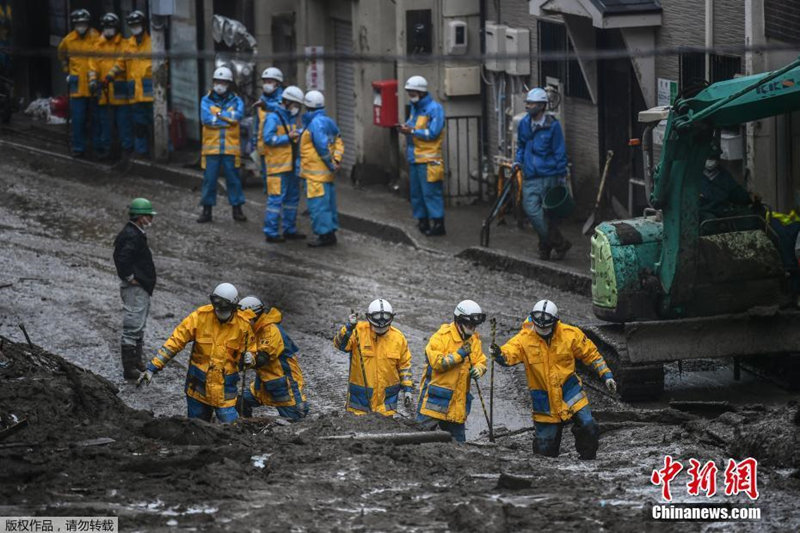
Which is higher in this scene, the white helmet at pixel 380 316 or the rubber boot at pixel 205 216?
the rubber boot at pixel 205 216

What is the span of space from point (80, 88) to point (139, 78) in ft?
3.75

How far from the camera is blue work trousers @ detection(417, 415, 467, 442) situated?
13414mm

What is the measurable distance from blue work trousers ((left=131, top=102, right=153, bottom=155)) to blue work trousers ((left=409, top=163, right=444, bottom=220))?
6.37 metres

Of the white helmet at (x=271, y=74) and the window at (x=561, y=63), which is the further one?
the white helmet at (x=271, y=74)

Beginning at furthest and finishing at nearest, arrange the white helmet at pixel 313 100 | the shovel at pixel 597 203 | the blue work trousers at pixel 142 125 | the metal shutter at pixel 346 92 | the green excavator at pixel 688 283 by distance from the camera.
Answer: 1. the blue work trousers at pixel 142 125
2. the metal shutter at pixel 346 92
3. the white helmet at pixel 313 100
4. the shovel at pixel 597 203
5. the green excavator at pixel 688 283

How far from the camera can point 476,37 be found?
23125 millimetres

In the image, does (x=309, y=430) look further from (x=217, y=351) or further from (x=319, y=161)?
(x=319, y=161)

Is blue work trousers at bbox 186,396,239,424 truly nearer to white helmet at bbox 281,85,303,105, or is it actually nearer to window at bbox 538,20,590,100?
white helmet at bbox 281,85,303,105

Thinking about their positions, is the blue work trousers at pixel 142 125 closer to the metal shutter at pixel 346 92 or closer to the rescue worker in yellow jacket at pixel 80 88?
the rescue worker in yellow jacket at pixel 80 88

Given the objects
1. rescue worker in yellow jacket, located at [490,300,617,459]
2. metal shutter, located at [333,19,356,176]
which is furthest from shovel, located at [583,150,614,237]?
rescue worker in yellow jacket, located at [490,300,617,459]

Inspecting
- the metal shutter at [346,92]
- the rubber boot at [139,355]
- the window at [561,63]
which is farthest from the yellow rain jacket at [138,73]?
the rubber boot at [139,355]

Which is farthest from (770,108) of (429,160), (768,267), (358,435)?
(429,160)

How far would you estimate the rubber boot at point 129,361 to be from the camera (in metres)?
15.8

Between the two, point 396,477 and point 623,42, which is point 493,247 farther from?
point 396,477
